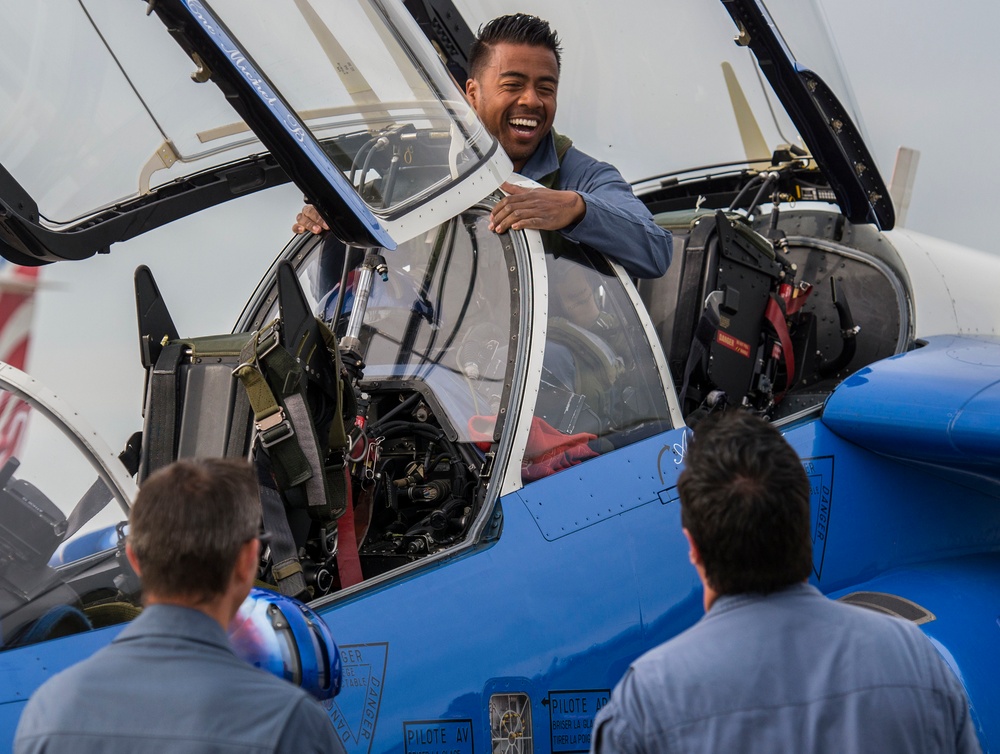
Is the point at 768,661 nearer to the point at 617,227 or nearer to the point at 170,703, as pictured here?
the point at 170,703

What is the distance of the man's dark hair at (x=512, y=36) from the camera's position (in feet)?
11.5

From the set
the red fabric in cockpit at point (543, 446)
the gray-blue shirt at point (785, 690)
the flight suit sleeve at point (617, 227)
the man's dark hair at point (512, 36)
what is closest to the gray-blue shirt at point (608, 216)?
the flight suit sleeve at point (617, 227)

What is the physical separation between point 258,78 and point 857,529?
2.04m

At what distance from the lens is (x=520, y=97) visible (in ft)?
11.3

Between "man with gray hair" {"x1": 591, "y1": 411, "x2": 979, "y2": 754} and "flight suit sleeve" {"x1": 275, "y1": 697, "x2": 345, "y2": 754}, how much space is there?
0.35 metres

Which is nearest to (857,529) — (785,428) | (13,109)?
(785,428)

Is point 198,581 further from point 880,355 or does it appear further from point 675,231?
point 880,355

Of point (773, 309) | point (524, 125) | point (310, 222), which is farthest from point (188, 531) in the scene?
point (773, 309)

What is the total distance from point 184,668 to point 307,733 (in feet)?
0.55

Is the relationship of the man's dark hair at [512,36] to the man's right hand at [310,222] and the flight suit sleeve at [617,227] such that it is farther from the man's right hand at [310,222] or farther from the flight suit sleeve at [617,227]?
the man's right hand at [310,222]

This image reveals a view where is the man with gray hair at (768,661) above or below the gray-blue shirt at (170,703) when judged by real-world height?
below

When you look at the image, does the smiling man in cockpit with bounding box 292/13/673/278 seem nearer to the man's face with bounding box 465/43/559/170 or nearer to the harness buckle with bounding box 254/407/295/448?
the man's face with bounding box 465/43/559/170

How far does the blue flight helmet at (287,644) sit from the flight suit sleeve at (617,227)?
5.28ft

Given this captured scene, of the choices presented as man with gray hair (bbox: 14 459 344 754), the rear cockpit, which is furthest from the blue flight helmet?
the rear cockpit
